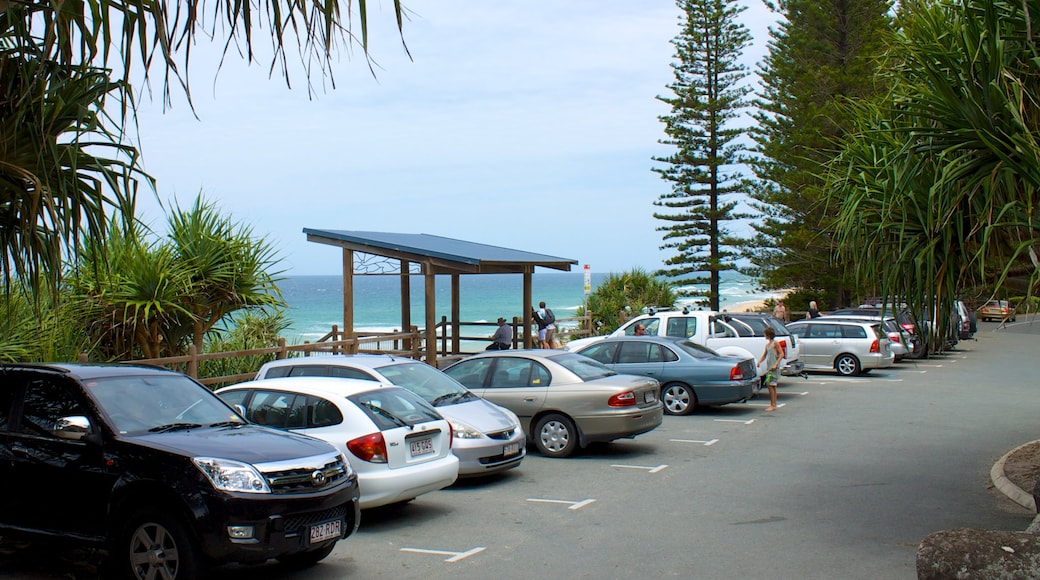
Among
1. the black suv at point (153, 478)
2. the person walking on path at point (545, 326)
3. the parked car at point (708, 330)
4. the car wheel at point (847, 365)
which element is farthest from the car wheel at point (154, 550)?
the car wheel at point (847, 365)

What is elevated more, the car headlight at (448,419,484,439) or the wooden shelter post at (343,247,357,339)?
the wooden shelter post at (343,247,357,339)

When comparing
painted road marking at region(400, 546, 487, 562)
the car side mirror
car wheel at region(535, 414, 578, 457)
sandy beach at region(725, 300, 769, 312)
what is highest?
sandy beach at region(725, 300, 769, 312)

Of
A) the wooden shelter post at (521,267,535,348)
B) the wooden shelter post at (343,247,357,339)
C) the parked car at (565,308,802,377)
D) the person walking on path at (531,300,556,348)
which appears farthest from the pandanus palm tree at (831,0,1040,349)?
the person walking on path at (531,300,556,348)

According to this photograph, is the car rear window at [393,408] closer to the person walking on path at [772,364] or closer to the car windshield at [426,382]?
the car windshield at [426,382]

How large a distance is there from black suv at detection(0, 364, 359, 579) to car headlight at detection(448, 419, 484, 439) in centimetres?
341

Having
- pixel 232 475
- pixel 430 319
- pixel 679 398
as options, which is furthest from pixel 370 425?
pixel 430 319

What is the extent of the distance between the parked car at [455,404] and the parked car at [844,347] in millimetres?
15530

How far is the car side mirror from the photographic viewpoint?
6992 millimetres

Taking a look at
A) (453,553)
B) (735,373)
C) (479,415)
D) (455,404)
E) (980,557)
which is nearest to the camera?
(980,557)

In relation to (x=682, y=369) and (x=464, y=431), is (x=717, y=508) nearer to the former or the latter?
(x=464, y=431)

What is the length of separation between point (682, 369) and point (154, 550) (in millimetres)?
12160

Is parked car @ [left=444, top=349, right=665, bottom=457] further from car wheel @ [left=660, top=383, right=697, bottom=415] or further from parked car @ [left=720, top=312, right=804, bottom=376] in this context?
parked car @ [left=720, top=312, right=804, bottom=376]

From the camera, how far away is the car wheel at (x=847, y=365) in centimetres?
2562

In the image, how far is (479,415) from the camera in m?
11.3
